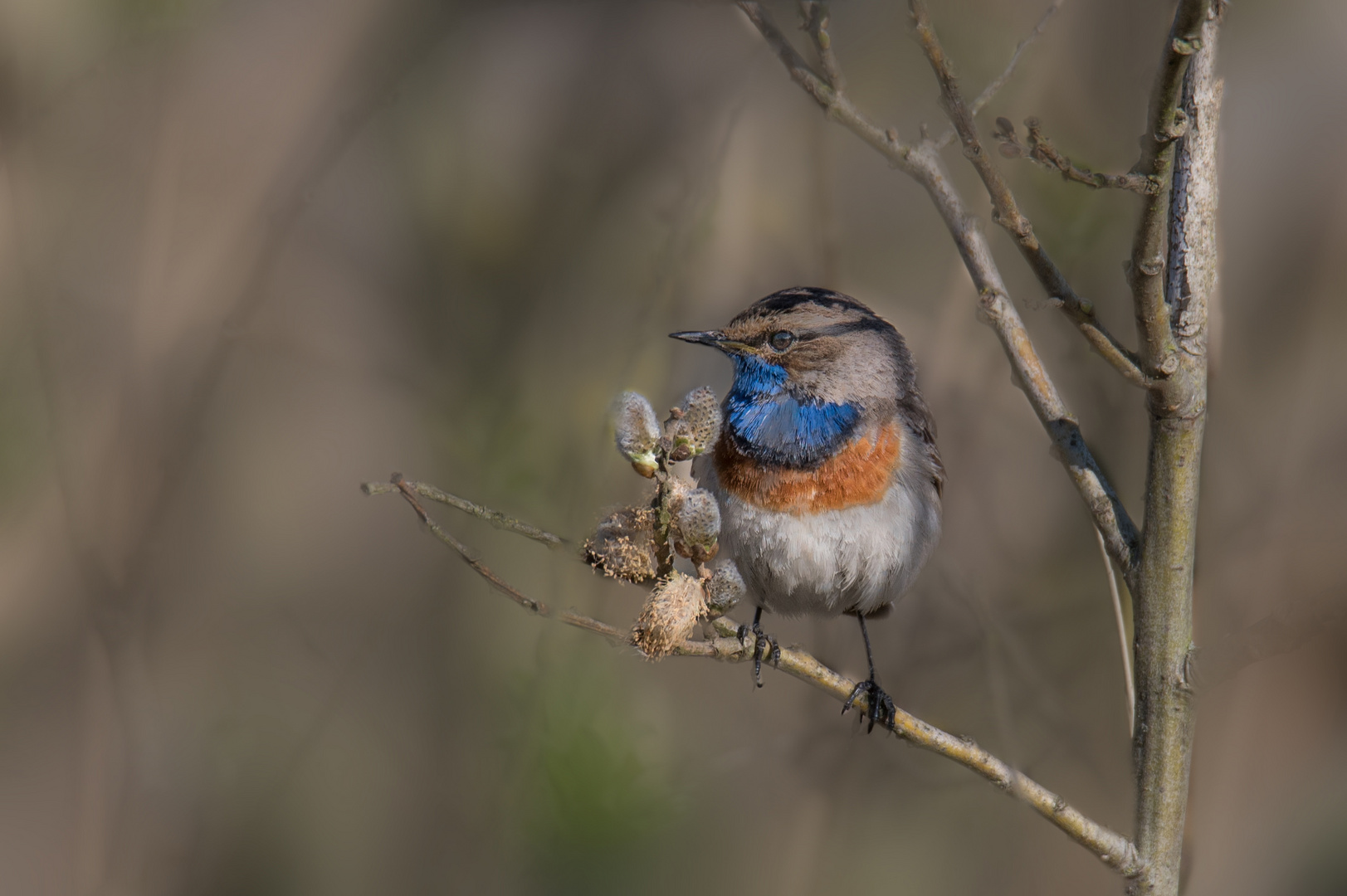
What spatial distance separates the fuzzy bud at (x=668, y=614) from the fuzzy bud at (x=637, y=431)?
0.22 metres

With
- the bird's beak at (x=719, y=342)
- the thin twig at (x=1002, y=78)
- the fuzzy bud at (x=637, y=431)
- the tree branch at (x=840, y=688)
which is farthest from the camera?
the bird's beak at (x=719, y=342)

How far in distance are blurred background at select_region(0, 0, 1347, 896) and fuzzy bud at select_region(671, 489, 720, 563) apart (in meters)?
1.78

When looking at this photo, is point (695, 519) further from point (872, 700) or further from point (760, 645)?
point (872, 700)

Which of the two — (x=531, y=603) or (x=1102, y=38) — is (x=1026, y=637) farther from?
(x=531, y=603)

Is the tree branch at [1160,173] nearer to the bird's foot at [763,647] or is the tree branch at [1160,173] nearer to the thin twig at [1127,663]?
the thin twig at [1127,663]

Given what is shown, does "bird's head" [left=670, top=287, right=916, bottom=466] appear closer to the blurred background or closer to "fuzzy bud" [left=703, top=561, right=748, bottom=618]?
the blurred background

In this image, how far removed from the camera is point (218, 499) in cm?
518

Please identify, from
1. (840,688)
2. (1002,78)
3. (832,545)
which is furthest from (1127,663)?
(1002,78)

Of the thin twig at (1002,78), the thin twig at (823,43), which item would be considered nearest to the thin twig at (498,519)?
the thin twig at (823,43)

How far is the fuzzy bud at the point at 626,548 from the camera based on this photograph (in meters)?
1.74

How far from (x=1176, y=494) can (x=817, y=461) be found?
1.36m

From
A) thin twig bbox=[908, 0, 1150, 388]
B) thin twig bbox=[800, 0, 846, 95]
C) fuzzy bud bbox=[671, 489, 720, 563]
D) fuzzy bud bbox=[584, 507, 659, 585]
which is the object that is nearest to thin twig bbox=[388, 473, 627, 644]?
fuzzy bud bbox=[584, 507, 659, 585]

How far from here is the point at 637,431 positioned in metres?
1.65

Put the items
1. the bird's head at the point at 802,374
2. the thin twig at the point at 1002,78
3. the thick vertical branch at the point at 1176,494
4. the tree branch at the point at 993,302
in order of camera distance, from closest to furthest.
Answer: the thick vertical branch at the point at 1176,494
the tree branch at the point at 993,302
the thin twig at the point at 1002,78
the bird's head at the point at 802,374
